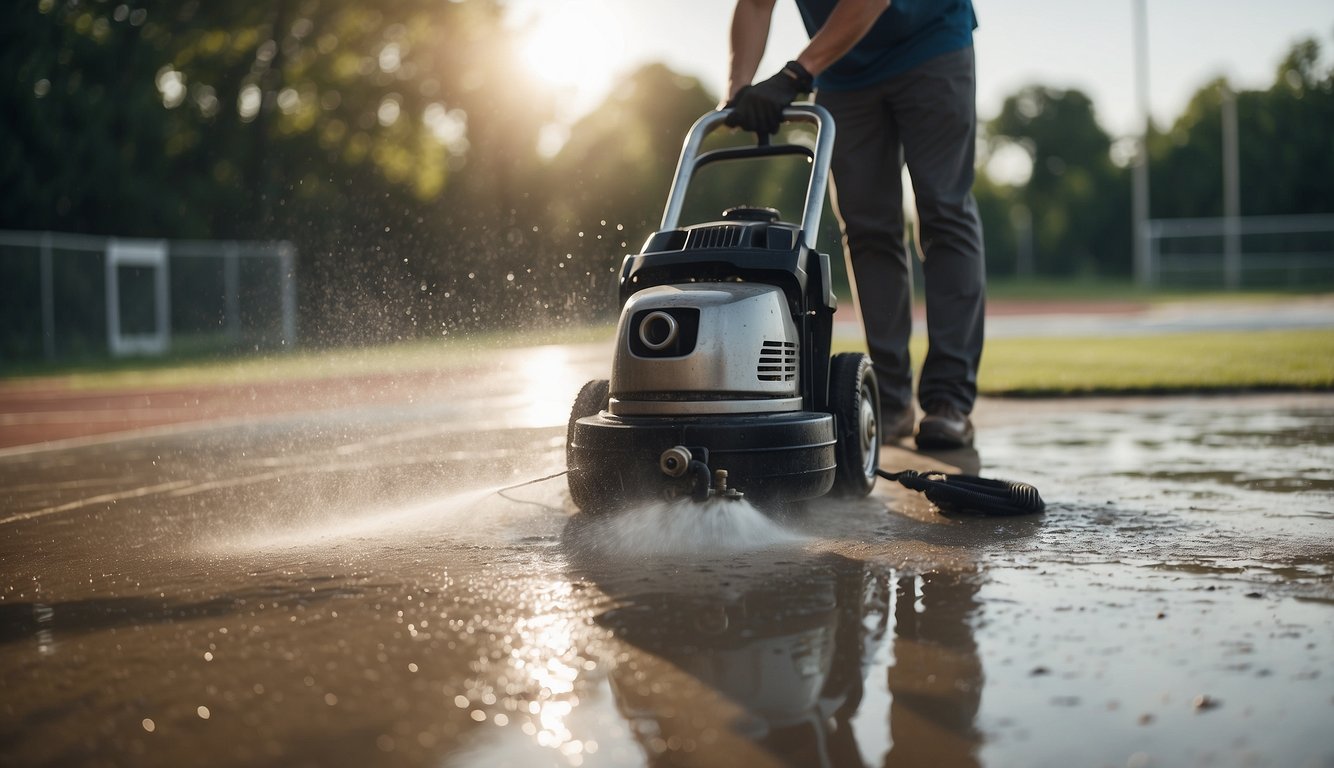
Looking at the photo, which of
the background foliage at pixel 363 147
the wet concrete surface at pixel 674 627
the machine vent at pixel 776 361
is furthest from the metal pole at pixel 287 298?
the machine vent at pixel 776 361

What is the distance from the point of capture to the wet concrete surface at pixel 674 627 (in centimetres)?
177

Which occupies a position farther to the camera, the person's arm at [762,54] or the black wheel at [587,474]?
the person's arm at [762,54]

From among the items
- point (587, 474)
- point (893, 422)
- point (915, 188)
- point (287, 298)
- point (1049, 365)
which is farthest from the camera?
point (287, 298)

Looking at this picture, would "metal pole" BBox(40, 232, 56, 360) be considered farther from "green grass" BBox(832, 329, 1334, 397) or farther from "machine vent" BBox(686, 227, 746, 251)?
"machine vent" BBox(686, 227, 746, 251)

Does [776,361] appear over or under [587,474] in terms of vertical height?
over

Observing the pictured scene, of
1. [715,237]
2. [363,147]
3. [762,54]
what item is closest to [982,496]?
[715,237]

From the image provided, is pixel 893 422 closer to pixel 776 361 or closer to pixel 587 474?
pixel 776 361

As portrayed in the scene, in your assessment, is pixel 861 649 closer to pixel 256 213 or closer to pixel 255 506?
pixel 255 506

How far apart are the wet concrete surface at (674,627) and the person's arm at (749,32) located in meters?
1.47

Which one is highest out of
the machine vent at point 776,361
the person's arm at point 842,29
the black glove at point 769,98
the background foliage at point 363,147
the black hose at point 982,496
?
the background foliage at point 363,147

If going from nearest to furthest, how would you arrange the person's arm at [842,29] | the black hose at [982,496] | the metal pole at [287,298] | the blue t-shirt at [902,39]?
the black hose at [982,496]
the person's arm at [842,29]
the blue t-shirt at [902,39]
the metal pole at [287,298]

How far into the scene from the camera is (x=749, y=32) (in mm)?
4453

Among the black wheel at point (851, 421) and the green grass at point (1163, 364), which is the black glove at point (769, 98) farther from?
the green grass at point (1163, 364)

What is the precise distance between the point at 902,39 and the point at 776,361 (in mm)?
1908
